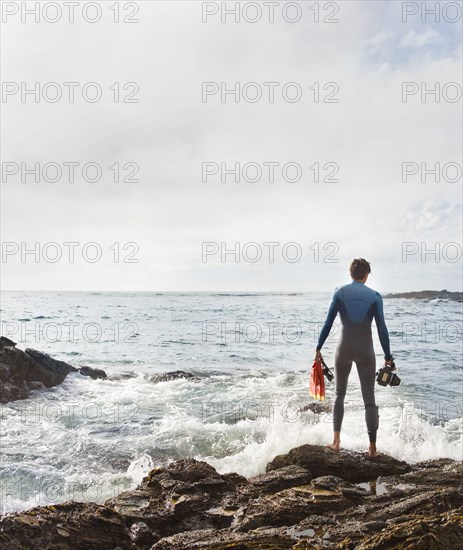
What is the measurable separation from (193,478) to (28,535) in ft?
7.67

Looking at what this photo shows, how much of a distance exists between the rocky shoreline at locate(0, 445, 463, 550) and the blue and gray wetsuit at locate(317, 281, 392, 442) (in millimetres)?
877

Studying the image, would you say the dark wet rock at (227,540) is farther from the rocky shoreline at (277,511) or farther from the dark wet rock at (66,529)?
the dark wet rock at (66,529)

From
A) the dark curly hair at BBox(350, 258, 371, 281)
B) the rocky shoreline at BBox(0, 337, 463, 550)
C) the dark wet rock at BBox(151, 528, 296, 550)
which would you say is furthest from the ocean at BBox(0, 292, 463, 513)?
the dark curly hair at BBox(350, 258, 371, 281)

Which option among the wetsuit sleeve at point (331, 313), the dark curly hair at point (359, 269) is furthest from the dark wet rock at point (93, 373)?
the dark curly hair at point (359, 269)

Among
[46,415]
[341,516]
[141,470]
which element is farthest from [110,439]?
[341,516]

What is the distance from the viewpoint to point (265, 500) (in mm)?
5789

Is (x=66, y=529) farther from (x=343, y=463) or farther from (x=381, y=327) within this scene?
(x=381, y=327)

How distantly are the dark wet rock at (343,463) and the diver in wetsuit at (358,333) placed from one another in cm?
20

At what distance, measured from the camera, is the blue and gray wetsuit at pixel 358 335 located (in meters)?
7.00

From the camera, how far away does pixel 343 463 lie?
6.79 metres

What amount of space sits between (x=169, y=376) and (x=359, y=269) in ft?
→ 40.9

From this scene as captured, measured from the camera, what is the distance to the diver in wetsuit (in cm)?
701

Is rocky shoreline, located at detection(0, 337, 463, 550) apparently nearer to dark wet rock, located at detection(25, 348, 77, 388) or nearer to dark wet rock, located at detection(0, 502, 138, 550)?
dark wet rock, located at detection(0, 502, 138, 550)

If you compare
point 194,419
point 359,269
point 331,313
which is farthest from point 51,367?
point 359,269
